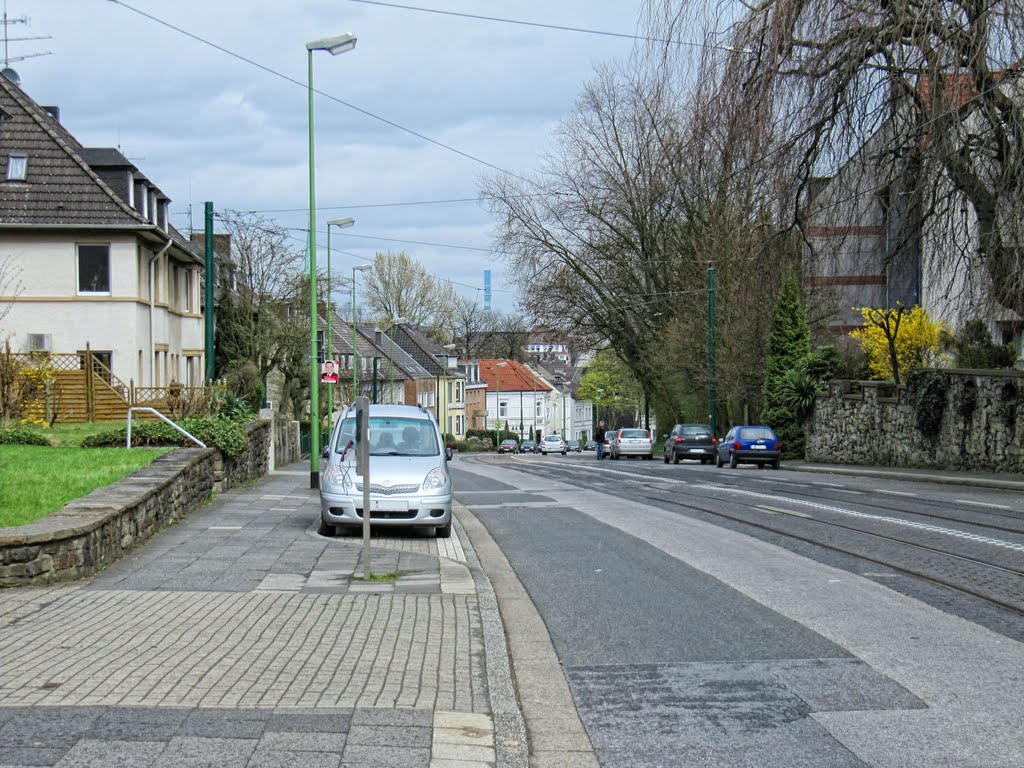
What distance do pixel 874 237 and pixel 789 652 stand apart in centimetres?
1535

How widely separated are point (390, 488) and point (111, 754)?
32.2 feet

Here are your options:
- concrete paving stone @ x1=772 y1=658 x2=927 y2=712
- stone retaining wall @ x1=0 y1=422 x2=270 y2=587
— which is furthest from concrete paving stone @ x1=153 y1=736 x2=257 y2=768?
stone retaining wall @ x1=0 y1=422 x2=270 y2=587

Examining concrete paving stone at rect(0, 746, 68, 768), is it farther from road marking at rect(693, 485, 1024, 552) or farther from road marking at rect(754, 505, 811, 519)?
road marking at rect(754, 505, 811, 519)

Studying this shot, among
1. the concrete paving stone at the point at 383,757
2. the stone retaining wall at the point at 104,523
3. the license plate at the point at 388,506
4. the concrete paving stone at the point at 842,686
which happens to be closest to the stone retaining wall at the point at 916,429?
the license plate at the point at 388,506

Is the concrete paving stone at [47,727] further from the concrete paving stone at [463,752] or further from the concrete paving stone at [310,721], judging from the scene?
the concrete paving stone at [463,752]

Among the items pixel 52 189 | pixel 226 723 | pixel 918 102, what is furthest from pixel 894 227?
pixel 52 189

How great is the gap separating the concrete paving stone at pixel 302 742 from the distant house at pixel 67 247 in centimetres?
3066

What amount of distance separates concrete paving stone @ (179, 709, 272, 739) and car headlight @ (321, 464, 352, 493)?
29.7 feet

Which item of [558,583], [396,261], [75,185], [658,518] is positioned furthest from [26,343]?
[396,261]

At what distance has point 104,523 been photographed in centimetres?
1098

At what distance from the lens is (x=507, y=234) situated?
54.7 meters

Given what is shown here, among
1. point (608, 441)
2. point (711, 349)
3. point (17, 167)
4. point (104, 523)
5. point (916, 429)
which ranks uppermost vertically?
point (17, 167)

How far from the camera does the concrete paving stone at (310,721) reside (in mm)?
5730

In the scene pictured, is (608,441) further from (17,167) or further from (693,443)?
(17,167)
